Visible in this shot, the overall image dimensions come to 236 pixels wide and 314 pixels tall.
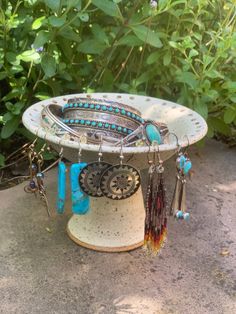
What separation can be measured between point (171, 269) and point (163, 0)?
Result: 0.99m

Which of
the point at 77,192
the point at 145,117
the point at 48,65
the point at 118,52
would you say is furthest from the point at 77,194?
the point at 118,52

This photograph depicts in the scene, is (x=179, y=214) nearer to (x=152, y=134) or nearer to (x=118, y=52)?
(x=152, y=134)

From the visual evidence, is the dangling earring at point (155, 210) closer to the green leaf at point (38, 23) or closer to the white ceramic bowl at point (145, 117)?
the white ceramic bowl at point (145, 117)

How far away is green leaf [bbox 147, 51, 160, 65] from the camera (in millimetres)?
2275

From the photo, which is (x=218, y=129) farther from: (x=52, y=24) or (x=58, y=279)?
(x=58, y=279)

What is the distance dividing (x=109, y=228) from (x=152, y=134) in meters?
0.39

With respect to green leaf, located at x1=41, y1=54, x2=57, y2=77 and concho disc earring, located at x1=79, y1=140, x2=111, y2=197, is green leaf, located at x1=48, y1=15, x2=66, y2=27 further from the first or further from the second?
concho disc earring, located at x1=79, y1=140, x2=111, y2=197

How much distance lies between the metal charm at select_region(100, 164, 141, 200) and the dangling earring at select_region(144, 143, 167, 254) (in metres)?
0.06

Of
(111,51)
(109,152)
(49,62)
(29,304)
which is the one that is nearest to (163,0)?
(111,51)

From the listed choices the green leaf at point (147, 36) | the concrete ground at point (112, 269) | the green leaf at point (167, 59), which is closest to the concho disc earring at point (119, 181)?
the concrete ground at point (112, 269)

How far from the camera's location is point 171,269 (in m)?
1.79

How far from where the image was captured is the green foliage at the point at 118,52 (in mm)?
2127

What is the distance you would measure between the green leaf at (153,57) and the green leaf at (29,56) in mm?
468

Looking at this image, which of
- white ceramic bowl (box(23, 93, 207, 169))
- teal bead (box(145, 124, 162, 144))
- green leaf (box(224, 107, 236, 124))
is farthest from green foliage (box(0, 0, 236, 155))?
teal bead (box(145, 124, 162, 144))
